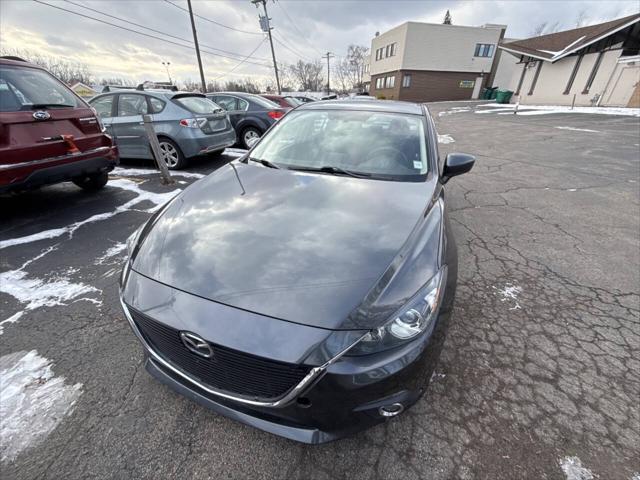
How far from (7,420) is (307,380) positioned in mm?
1715

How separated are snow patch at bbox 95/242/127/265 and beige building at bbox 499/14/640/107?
28.1 meters

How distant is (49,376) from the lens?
178cm

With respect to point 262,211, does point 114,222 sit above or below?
below

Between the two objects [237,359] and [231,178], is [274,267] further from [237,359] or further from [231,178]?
[231,178]

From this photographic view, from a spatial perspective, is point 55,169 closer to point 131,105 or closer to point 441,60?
point 131,105

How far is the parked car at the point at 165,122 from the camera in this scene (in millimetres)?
5504

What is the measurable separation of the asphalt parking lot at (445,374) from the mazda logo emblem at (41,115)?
4.00ft

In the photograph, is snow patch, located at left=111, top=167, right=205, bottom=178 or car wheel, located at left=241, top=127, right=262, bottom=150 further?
car wheel, located at left=241, top=127, right=262, bottom=150

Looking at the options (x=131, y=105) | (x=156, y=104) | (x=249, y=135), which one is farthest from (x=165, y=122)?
(x=249, y=135)

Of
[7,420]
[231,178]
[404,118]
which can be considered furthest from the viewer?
[404,118]

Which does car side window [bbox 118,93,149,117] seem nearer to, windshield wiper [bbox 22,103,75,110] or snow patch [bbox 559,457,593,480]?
windshield wiper [bbox 22,103,75,110]

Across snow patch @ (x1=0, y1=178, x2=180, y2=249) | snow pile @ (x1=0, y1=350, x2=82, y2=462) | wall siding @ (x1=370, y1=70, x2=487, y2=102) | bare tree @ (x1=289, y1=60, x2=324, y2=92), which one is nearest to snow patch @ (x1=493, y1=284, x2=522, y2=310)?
snow pile @ (x1=0, y1=350, x2=82, y2=462)

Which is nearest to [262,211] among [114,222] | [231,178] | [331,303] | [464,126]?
[231,178]

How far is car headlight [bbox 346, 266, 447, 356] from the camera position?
1.16m
